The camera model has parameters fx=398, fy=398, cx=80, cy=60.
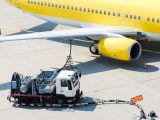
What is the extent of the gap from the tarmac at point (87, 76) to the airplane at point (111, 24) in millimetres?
1180

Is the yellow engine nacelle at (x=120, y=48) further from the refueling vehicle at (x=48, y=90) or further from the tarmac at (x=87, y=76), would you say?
the refueling vehicle at (x=48, y=90)

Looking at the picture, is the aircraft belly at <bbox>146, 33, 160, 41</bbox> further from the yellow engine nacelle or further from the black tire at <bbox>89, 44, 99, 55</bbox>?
the black tire at <bbox>89, 44, 99, 55</bbox>

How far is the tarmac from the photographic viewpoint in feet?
67.4

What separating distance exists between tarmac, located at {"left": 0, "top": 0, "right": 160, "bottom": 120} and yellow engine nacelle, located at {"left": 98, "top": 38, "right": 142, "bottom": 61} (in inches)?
30.8

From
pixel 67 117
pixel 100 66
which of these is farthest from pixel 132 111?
pixel 100 66

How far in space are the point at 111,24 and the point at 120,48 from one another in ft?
13.2

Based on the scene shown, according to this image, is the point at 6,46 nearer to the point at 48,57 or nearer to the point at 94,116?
A: the point at 48,57

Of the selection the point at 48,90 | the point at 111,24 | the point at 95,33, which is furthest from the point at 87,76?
the point at 111,24

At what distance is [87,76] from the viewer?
25.4 meters

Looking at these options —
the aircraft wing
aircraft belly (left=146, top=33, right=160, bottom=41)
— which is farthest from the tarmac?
the aircraft wing

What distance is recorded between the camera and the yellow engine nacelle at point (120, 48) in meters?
26.3

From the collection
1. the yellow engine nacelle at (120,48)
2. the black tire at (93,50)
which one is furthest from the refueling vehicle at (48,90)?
the black tire at (93,50)

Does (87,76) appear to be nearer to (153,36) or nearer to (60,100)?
(60,100)

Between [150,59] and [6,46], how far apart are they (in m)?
11.8
